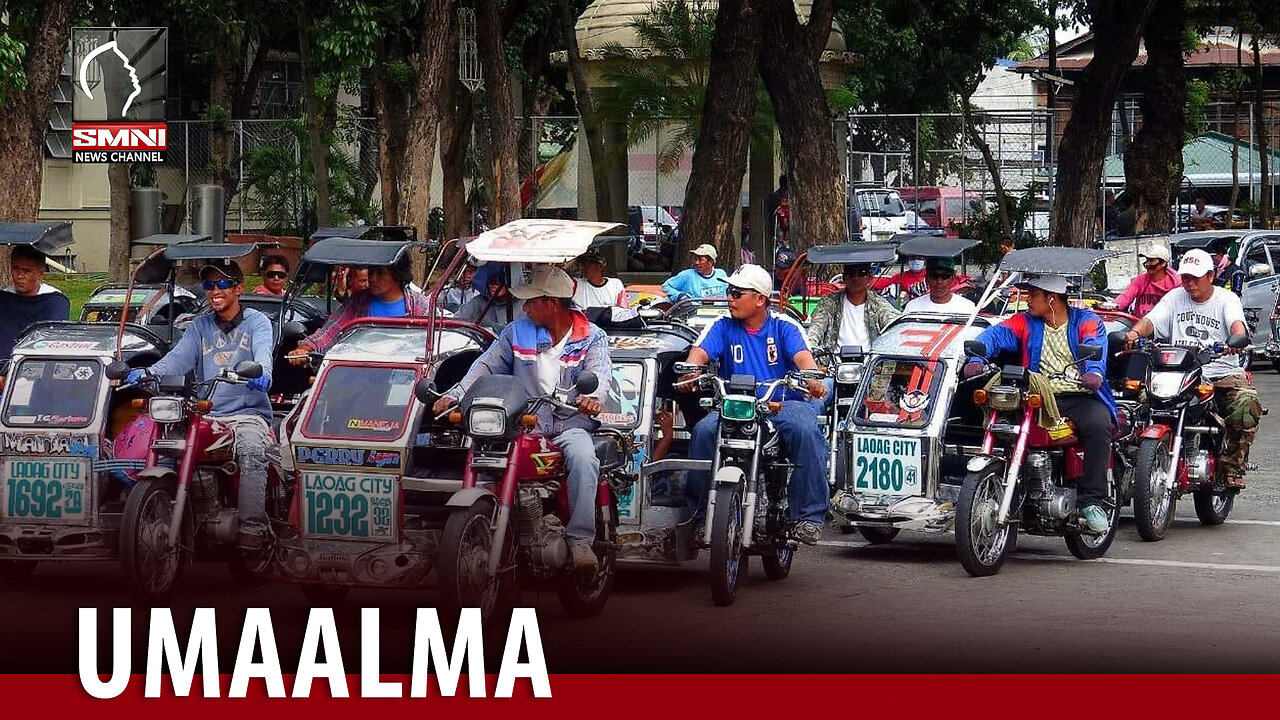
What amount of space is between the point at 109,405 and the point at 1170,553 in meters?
6.05

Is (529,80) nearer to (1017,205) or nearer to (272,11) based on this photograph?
(272,11)

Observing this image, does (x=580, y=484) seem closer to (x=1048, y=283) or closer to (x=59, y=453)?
(x=59, y=453)

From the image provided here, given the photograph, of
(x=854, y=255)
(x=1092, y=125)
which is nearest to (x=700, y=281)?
(x=854, y=255)

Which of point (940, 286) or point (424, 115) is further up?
point (424, 115)

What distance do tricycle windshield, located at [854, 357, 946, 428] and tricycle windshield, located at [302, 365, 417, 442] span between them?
3.04 metres

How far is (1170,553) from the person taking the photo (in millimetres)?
11430

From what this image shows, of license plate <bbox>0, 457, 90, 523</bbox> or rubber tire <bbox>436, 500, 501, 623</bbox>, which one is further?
license plate <bbox>0, 457, 90, 523</bbox>

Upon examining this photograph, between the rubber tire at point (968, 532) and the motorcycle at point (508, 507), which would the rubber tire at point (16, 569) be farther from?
the rubber tire at point (968, 532)

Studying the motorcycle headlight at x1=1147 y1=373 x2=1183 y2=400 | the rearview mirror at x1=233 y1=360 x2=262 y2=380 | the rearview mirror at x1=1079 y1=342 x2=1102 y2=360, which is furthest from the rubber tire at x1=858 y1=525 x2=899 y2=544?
the rearview mirror at x1=233 y1=360 x2=262 y2=380

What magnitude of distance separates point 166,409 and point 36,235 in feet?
7.11

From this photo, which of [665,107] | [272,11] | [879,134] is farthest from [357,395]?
[272,11]

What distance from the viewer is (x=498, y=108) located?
24203 mm

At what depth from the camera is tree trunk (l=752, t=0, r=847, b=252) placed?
19547mm

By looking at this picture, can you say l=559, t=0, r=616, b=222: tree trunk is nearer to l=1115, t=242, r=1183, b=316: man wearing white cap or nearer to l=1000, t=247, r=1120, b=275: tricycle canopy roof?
l=1115, t=242, r=1183, b=316: man wearing white cap
